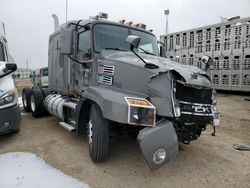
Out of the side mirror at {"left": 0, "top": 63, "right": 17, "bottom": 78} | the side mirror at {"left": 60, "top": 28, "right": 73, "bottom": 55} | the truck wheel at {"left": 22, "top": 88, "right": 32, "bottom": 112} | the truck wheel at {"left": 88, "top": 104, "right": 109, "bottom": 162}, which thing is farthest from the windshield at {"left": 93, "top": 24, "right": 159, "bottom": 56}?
the truck wheel at {"left": 22, "top": 88, "right": 32, "bottom": 112}

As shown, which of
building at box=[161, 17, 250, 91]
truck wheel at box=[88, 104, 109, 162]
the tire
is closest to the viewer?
truck wheel at box=[88, 104, 109, 162]

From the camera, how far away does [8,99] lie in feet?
14.7

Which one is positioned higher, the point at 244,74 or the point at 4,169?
the point at 244,74

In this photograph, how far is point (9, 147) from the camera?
14.4ft

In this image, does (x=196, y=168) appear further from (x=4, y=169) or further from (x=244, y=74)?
(x=244, y=74)

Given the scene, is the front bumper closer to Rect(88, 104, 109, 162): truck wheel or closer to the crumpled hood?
Rect(88, 104, 109, 162): truck wheel

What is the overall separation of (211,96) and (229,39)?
7.73 m

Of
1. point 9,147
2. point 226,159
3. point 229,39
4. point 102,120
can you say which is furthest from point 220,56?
point 9,147

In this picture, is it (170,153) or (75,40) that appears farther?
(75,40)

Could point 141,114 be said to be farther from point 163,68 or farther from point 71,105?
point 71,105

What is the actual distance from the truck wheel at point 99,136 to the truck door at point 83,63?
40.4 inches

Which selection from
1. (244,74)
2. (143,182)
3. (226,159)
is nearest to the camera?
→ (143,182)

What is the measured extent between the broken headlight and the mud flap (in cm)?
10

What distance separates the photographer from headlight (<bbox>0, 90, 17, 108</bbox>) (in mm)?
4363
